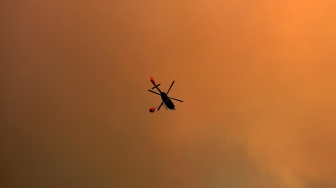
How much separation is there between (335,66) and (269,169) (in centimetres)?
261

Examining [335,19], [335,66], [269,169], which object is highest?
[335,19]

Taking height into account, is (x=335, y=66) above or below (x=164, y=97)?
above

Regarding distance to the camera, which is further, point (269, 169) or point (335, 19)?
point (269, 169)

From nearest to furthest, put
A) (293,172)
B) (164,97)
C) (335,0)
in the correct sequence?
(164,97)
(335,0)
(293,172)

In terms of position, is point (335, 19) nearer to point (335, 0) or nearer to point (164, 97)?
point (335, 0)

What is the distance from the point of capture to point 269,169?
26.3ft

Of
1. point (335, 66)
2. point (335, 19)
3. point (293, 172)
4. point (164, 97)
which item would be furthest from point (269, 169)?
point (164, 97)

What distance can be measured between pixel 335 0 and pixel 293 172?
371 cm

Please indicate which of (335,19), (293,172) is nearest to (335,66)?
(335,19)

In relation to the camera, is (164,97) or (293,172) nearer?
(164,97)

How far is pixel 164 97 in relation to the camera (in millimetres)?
5156

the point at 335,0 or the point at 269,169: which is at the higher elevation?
the point at 335,0

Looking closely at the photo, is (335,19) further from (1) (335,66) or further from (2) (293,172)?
(2) (293,172)

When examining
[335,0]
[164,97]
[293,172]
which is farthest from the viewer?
[293,172]
